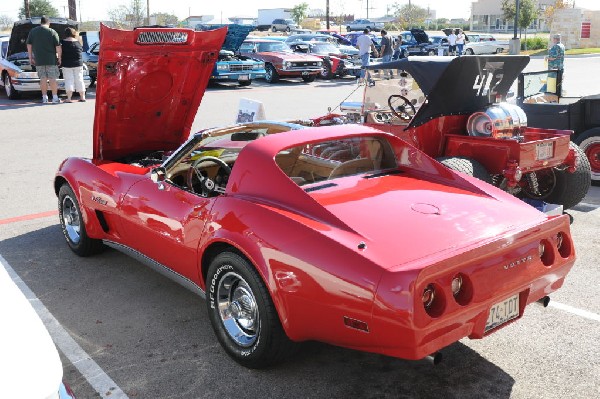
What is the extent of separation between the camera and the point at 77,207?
17.7ft

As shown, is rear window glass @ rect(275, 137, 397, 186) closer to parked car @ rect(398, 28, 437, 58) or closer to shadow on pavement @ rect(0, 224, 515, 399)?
shadow on pavement @ rect(0, 224, 515, 399)

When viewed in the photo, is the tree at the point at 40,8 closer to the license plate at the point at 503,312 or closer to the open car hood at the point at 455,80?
the open car hood at the point at 455,80

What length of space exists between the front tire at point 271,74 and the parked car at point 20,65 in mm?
6637

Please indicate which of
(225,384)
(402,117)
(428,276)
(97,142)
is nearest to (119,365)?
(225,384)

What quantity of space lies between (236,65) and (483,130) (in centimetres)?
1444

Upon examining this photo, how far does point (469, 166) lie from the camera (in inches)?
233

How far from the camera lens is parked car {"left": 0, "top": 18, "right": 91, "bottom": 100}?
15.9 meters

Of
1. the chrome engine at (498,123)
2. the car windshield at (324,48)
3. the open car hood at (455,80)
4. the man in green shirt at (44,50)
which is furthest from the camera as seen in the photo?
the car windshield at (324,48)

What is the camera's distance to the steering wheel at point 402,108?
7.12m

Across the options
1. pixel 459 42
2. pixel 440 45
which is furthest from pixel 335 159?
pixel 440 45

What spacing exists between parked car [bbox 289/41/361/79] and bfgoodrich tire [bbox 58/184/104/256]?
17.5 meters

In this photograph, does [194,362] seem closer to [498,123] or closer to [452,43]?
[498,123]

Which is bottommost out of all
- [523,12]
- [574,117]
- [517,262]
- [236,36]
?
[517,262]

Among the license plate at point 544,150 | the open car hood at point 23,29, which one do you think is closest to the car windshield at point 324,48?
the open car hood at point 23,29
